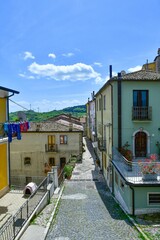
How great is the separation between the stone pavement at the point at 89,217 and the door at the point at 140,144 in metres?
4.16

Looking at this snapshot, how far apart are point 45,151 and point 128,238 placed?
83.8 feet

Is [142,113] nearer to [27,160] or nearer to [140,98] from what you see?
[140,98]

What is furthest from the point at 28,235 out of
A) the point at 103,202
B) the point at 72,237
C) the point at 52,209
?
the point at 103,202

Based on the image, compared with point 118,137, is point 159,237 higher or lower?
lower

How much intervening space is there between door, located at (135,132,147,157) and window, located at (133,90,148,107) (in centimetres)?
234

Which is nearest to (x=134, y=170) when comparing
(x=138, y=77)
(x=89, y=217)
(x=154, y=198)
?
(x=154, y=198)

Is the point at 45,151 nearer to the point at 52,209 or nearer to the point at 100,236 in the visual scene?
the point at 52,209

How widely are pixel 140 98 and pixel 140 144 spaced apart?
371 cm

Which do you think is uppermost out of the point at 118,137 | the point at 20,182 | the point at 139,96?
the point at 139,96

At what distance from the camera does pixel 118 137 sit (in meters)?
18.9

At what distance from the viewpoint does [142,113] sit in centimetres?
1875

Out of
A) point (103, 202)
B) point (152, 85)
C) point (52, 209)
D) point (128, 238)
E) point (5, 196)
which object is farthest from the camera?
point (152, 85)

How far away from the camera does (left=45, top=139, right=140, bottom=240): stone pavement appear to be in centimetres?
1088

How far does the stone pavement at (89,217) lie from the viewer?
1088 cm
